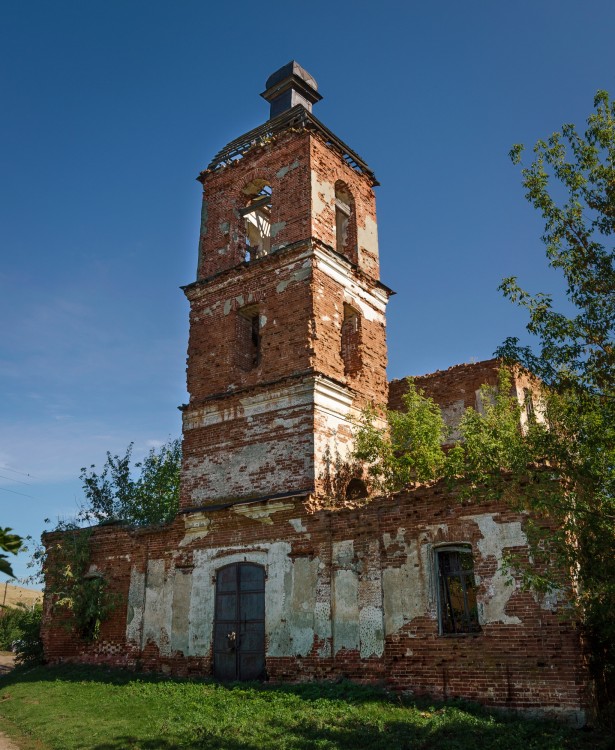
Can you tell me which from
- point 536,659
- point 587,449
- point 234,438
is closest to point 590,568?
point 587,449

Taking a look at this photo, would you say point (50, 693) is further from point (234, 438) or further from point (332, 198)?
point (332, 198)

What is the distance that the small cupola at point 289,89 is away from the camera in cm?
2016

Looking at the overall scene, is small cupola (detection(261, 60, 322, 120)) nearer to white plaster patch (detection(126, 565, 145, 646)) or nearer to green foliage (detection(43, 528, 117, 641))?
green foliage (detection(43, 528, 117, 641))

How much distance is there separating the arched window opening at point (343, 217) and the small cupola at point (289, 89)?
3.68 metres

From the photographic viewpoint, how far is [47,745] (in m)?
9.23

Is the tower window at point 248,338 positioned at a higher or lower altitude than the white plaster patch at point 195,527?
higher

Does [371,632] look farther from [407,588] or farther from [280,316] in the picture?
[280,316]

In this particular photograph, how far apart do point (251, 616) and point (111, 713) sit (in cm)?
339

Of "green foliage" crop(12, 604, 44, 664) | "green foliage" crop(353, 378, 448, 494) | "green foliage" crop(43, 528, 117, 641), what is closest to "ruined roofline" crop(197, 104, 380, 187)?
"green foliage" crop(353, 378, 448, 494)

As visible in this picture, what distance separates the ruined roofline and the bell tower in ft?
0.13

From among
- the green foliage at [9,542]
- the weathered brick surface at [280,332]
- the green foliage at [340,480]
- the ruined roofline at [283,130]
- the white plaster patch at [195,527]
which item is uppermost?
the ruined roofline at [283,130]

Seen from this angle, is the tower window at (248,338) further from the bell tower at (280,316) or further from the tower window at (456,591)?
the tower window at (456,591)

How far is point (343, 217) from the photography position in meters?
18.4

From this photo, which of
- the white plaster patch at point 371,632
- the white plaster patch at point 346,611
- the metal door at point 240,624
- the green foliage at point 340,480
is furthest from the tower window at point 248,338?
the white plaster patch at point 371,632
